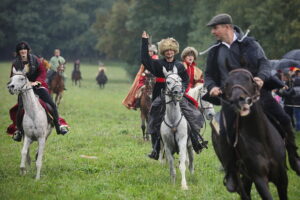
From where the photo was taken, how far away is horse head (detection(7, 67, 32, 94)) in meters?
9.73

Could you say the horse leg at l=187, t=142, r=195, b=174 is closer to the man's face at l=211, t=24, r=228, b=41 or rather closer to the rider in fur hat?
the rider in fur hat

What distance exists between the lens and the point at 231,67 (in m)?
6.25

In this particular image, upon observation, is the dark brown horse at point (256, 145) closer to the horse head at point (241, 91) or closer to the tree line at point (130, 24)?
the horse head at point (241, 91)

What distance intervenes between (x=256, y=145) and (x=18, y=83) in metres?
5.30

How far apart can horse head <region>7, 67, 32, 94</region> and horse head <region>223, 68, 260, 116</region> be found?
4.98m

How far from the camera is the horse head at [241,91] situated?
5.63 meters

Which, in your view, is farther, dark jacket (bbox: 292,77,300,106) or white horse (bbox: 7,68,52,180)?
dark jacket (bbox: 292,77,300,106)

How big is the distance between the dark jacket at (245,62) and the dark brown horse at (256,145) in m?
0.34

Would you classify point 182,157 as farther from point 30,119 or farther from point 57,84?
point 57,84

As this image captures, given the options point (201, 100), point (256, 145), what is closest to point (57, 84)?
→ point (201, 100)

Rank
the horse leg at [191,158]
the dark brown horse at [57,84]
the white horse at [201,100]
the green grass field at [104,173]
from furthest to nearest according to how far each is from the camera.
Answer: the dark brown horse at [57,84] → the white horse at [201,100] → the horse leg at [191,158] → the green grass field at [104,173]

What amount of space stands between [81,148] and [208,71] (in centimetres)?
789

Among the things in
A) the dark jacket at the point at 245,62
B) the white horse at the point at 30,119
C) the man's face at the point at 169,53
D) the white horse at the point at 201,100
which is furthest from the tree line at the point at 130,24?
the dark jacket at the point at 245,62

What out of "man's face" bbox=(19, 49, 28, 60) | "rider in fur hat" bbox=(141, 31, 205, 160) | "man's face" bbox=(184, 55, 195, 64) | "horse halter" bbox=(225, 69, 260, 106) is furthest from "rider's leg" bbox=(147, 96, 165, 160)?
"horse halter" bbox=(225, 69, 260, 106)
